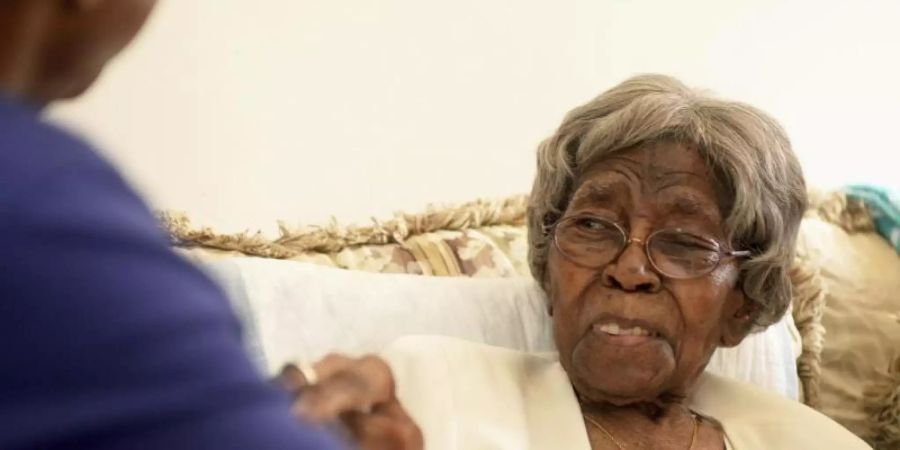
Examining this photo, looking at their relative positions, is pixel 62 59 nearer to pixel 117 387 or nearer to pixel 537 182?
pixel 117 387

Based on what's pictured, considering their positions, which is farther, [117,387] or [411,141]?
[411,141]

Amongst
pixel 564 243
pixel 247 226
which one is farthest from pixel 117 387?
pixel 247 226

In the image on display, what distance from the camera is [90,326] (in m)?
0.30

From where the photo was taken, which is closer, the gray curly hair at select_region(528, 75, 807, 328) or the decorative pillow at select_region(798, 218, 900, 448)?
the gray curly hair at select_region(528, 75, 807, 328)

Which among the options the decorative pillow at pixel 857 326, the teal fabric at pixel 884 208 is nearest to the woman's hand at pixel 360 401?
the decorative pillow at pixel 857 326

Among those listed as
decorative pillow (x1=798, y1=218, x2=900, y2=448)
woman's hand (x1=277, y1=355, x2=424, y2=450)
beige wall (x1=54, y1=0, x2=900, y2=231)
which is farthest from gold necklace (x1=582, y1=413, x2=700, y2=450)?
woman's hand (x1=277, y1=355, x2=424, y2=450)

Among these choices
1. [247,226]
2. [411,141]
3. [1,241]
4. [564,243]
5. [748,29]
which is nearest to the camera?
[1,241]

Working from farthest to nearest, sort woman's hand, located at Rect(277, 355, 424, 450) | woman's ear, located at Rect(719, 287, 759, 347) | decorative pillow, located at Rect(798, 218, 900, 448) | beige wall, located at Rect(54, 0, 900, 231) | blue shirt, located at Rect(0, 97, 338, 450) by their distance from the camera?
1. decorative pillow, located at Rect(798, 218, 900, 448)
2. beige wall, located at Rect(54, 0, 900, 231)
3. woman's ear, located at Rect(719, 287, 759, 347)
4. woman's hand, located at Rect(277, 355, 424, 450)
5. blue shirt, located at Rect(0, 97, 338, 450)

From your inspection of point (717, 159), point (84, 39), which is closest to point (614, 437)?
point (717, 159)

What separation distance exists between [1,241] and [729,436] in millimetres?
1173

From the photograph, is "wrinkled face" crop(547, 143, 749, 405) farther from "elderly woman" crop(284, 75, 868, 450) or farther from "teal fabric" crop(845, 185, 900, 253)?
"teal fabric" crop(845, 185, 900, 253)

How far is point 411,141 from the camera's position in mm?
1694

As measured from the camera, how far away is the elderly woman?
1.23 metres

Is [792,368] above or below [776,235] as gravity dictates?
below
